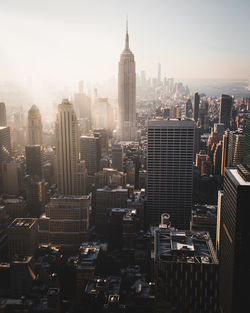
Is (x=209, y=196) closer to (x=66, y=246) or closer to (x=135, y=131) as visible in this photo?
(x=66, y=246)

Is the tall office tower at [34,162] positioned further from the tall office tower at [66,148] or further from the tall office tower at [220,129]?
the tall office tower at [220,129]

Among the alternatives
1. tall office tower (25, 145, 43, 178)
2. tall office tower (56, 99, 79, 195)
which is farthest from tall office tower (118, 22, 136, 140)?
tall office tower (56, 99, 79, 195)

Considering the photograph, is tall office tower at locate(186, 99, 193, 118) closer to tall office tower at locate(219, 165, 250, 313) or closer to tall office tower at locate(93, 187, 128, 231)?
tall office tower at locate(93, 187, 128, 231)

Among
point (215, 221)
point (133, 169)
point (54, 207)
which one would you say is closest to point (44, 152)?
point (133, 169)

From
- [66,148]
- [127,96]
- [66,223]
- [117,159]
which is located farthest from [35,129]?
[127,96]

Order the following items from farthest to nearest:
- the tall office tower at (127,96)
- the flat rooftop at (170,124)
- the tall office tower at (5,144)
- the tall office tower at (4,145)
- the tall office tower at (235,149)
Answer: the tall office tower at (127,96), the tall office tower at (5,144), the tall office tower at (4,145), the tall office tower at (235,149), the flat rooftop at (170,124)

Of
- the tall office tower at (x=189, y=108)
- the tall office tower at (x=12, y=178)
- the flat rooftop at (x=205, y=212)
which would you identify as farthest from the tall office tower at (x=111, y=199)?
the tall office tower at (x=189, y=108)

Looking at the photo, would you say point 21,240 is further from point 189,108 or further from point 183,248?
point 189,108
